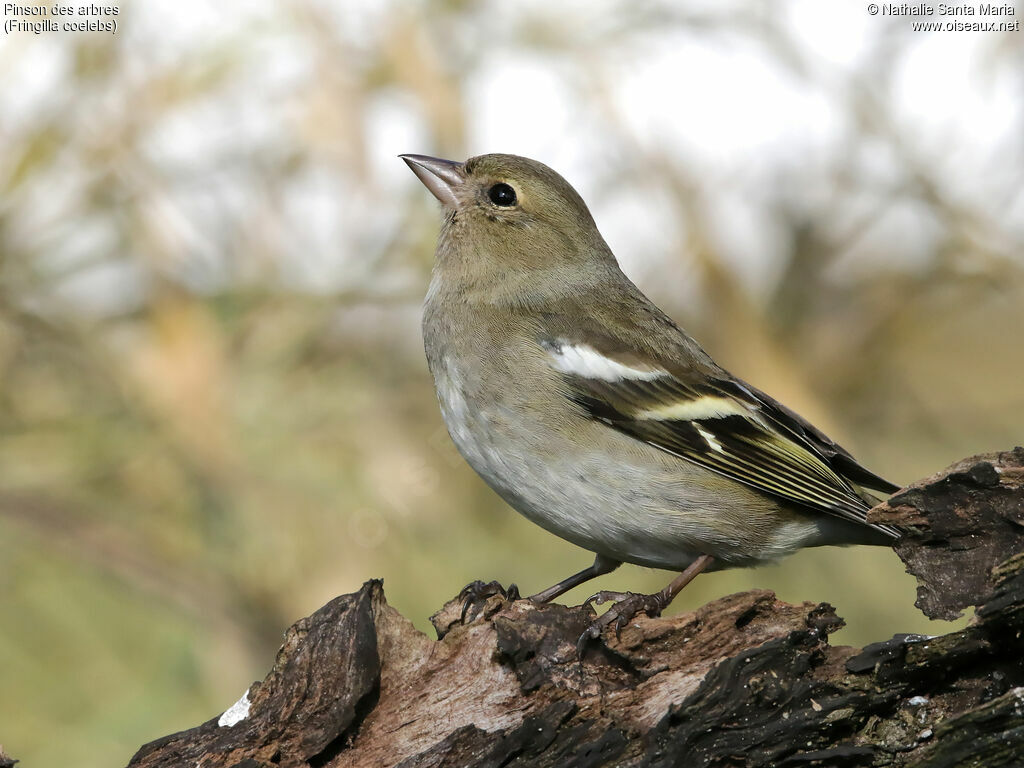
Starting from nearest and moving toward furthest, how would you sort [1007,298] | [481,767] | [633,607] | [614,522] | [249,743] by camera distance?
1. [481,767]
2. [249,743]
3. [633,607]
4. [614,522]
5. [1007,298]

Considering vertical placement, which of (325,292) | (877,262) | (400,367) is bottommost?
(877,262)

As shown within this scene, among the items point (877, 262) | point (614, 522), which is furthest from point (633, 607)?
point (877, 262)

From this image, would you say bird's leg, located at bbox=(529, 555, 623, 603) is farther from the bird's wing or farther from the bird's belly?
the bird's wing

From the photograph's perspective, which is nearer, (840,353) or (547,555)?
(547,555)

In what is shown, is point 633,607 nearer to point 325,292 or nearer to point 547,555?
point 547,555

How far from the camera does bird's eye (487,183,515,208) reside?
448 centimetres

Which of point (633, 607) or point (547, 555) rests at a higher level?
point (547, 555)

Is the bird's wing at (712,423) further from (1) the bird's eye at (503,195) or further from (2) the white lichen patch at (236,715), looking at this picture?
(2) the white lichen patch at (236,715)

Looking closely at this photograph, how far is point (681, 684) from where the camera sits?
2.75 metres

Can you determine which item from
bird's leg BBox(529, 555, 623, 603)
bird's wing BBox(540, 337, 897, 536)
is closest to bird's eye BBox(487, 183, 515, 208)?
bird's wing BBox(540, 337, 897, 536)

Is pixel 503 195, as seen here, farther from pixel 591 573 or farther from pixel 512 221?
pixel 591 573

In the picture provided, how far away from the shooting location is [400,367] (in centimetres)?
524

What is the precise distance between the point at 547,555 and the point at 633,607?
2.05 m

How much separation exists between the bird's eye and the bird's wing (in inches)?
35.1
